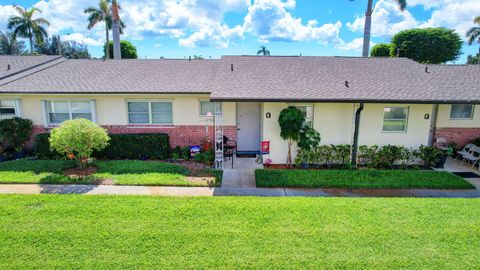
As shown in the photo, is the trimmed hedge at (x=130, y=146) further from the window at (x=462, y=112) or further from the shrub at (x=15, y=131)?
the window at (x=462, y=112)

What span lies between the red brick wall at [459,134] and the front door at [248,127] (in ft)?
24.1

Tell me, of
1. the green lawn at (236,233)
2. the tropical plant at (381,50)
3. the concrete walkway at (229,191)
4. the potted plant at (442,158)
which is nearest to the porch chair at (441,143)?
the potted plant at (442,158)

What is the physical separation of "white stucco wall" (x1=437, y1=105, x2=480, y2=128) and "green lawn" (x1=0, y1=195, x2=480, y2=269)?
5.36 m

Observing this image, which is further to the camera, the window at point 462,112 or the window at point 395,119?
the window at point 462,112

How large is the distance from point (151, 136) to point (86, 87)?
10.8ft

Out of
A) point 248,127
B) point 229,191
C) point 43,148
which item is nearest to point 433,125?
point 248,127

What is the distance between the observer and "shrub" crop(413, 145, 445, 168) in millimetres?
10234

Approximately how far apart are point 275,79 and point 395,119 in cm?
479

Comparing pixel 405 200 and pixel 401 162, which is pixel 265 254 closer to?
pixel 405 200

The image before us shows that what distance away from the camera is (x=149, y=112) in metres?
11.6

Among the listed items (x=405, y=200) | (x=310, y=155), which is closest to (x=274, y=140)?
(x=310, y=155)

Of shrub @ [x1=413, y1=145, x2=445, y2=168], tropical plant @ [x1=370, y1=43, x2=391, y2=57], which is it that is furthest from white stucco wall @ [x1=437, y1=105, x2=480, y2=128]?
tropical plant @ [x1=370, y1=43, x2=391, y2=57]

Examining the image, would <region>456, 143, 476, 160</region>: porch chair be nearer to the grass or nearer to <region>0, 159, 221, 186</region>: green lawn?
the grass

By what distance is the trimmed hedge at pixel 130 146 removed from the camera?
434 inches
